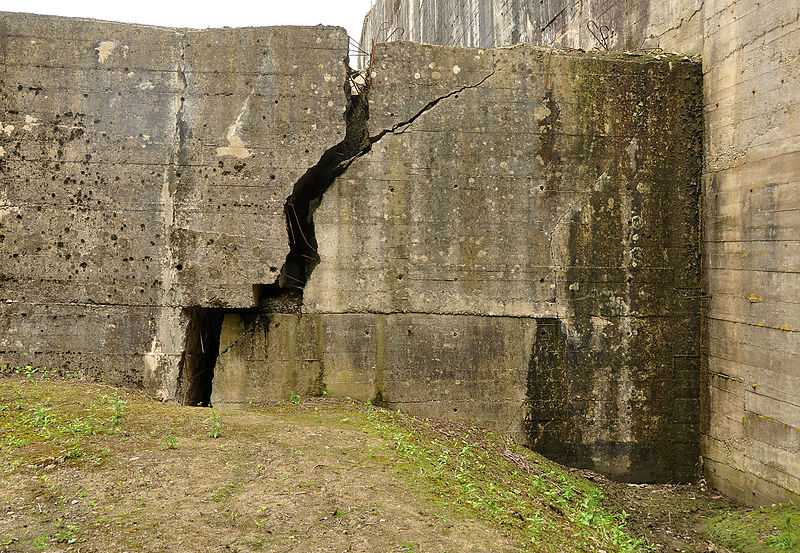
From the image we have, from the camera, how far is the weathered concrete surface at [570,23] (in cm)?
575

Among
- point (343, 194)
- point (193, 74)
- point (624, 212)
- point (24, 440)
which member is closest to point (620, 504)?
point (624, 212)

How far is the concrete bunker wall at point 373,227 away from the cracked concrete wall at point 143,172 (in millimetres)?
19

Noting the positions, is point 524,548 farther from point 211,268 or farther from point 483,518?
point 211,268

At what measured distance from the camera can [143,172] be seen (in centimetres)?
527

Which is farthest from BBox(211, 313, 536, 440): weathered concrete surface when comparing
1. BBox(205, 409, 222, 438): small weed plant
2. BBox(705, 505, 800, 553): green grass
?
BBox(705, 505, 800, 553): green grass

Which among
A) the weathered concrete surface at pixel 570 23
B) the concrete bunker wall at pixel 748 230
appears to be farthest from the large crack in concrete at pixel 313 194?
the concrete bunker wall at pixel 748 230

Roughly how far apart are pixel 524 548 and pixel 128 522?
2025 mm

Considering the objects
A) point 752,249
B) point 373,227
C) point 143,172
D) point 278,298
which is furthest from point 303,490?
point 752,249

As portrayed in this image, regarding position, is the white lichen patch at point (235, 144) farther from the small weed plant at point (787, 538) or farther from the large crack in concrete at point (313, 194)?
the small weed plant at point (787, 538)

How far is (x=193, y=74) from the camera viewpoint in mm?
5305

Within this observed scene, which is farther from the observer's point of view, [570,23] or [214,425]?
[570,23]

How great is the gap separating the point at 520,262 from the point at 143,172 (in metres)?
3.61

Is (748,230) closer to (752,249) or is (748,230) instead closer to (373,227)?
(752,249)

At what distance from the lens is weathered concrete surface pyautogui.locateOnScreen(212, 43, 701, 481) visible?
5488 mm
